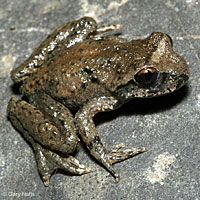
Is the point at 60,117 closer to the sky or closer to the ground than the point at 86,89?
closer to the ground

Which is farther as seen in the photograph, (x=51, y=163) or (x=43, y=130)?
(x=51, y=163)

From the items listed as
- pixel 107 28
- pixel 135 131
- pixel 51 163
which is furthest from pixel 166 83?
pixel 51 163

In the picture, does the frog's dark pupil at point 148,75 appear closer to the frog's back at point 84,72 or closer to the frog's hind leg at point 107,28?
the frog's back at point 84,72

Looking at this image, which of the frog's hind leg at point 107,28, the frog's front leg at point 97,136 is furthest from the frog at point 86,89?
the frog's hind leg at point 107,28

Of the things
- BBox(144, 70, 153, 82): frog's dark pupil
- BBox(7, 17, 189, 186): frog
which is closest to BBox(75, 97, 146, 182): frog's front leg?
BBox(7, 17, 189, 186): frog

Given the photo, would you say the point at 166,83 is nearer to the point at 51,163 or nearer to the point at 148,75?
the point at 148,75

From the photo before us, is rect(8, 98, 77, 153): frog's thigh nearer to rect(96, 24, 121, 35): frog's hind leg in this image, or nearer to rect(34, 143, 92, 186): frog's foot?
rect(34, 143, 92, 186): frog's foot
